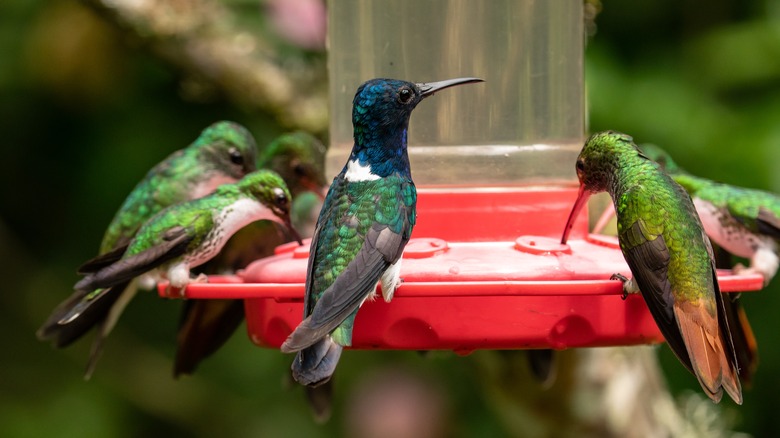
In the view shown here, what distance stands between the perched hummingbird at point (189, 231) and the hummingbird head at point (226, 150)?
66 centimetres

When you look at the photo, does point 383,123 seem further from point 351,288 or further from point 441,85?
point 351,288

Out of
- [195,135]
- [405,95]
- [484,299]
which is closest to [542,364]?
[484,299]

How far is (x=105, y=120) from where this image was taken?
6551mm

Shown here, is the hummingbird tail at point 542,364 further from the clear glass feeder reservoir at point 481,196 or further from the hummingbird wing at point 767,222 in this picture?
the hummingbird wing at point 767,222

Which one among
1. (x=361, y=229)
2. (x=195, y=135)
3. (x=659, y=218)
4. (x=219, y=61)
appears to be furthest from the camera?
→ (x=195, y=135)

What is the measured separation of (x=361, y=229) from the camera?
10.3ft

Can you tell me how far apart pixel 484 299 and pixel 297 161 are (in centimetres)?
183

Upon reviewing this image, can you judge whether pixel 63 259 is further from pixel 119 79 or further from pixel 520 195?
pixel 520 195

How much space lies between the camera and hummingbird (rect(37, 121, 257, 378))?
4020 millimetres

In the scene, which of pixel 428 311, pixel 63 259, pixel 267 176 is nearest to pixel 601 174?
pixel 428 311

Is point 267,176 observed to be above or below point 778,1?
below

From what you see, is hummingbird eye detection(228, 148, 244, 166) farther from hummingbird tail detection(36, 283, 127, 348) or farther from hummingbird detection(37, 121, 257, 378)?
hummingbird tail detection(36, 283, 127, 348)

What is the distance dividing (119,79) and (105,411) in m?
1.93

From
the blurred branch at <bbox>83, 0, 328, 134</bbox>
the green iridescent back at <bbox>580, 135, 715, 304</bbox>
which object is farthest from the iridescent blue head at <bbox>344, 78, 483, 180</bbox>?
the blurred branch at <bbox>83, 0, 328, 134</bbox>
